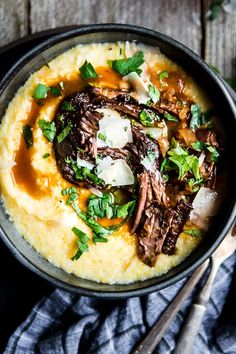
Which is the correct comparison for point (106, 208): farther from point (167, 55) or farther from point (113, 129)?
point (167, 55)

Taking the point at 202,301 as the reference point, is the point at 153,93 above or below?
above

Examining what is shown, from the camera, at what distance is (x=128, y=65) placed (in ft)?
9.01

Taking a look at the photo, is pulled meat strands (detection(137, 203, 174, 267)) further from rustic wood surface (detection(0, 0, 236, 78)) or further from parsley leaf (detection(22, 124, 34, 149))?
rustic wood surface (detection(0, 0, 236, 78))

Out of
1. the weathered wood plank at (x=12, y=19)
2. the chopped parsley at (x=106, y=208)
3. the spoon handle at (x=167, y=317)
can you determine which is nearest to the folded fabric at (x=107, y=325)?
the spoon handle at (x=167, y=317)

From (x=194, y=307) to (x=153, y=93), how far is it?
3.56 ft

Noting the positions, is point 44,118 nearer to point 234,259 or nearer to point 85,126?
point 85,126

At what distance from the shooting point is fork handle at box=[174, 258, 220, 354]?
305 centimetres

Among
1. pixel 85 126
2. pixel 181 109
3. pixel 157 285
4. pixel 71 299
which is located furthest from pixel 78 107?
pixel 71 299

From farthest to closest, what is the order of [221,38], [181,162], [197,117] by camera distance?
1. [221,38]
2. [197,117]
3. [181,162]

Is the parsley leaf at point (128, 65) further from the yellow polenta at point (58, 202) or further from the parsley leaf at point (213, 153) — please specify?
the parsley leaf at point (213, 153)

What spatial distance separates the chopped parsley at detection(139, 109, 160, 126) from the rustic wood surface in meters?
0.98

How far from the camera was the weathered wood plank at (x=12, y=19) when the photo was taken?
3.48m

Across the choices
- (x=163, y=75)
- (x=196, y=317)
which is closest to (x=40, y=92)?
(x=163, y=75)

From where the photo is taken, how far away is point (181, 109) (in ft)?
8.98
